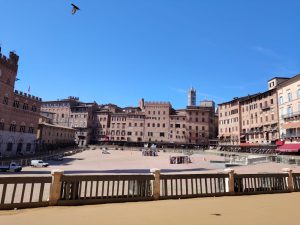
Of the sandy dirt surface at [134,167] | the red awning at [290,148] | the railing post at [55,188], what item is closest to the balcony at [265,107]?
Result: the red awning at [290,148]

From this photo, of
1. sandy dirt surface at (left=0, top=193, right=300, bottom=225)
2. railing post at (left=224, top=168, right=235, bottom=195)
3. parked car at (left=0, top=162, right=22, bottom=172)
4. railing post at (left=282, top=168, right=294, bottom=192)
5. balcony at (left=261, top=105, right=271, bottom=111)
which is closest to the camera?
sandy dirt surface at (left=0, top=193, right=300, bottom=225)

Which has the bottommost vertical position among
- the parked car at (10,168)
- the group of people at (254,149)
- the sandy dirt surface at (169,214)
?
the parked car at (10,168)

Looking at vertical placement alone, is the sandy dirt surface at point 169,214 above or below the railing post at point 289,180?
below

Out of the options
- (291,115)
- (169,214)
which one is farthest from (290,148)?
(169,214)

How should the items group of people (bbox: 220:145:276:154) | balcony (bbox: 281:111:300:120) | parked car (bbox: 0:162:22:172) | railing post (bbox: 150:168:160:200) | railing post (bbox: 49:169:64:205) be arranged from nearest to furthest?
railing post (bbox: 49:169:64:205)
railing post (bbox: 150:168:160:200)
parked car (bbox: 0:162:22:172)
balcony (bbox: 281:111:300:120)
group of people (bbox: 220:145:276:154)

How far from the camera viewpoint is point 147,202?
36.4 ft

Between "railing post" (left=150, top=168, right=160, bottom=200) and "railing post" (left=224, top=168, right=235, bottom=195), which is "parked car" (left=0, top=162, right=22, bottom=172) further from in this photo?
"railing post" (left=224, top=168, right=235, bottom=195)

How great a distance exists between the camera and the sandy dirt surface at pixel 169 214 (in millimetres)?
8117

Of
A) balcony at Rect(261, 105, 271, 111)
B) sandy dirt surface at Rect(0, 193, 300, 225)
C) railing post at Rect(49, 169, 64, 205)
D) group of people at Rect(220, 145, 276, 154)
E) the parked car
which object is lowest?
the parked car

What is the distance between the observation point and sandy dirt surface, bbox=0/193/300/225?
26.6ft

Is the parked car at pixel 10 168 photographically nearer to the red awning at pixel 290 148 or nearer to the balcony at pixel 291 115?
the red awning at pixel 290 148

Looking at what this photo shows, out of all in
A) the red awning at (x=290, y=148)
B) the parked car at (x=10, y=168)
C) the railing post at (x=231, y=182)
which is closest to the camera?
the railing post at (x=231, y=182)

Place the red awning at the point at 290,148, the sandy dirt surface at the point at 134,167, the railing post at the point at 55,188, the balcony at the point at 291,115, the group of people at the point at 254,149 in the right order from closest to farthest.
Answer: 1. the railing post at the point at 55,188
2. the sandy dirt surface at the point at 134,167
3. the red awning at the point at 290,148
4. the balcony at the point at 291,115
5. the group of people at the point at 254,149

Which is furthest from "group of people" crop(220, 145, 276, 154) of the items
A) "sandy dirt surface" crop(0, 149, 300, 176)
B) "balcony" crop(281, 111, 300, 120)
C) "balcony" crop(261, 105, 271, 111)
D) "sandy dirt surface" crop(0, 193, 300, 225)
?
"sandy dirt surface" crop(0, 193, 300, 225)
